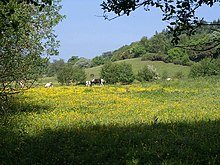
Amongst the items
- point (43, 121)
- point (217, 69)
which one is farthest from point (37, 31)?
→ point (217, 69)

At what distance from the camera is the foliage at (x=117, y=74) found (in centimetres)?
7881

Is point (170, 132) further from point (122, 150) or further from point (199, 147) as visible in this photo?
point (122, 150)

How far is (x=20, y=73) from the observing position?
49.6 ft

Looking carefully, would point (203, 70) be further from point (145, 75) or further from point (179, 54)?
point (179, 54)

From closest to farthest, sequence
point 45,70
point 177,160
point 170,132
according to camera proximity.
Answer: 1. point 177,160
2. point 170,132
3. point 45,70

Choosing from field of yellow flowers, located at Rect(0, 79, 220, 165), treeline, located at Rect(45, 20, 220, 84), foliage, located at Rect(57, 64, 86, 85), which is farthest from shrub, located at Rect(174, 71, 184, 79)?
field of yellow flowers, located at Rect(0, 79, 220, 165)

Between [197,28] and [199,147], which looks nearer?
[197,28]

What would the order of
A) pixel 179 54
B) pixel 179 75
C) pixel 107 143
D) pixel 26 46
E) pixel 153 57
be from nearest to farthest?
pixel 179 54
pixel 107 143
pixel 26 46
pixel 179 75
pixel 153 57

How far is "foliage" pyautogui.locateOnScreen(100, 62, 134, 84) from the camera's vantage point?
259ft

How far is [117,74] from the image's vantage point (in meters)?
78.9

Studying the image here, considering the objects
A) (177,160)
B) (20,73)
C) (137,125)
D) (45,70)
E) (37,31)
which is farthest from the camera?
(45,70)

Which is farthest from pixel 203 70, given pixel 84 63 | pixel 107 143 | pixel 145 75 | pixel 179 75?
pixel 84 63

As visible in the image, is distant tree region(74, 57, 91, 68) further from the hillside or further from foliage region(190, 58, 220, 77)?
foliage region(190, 58, 220, 77)

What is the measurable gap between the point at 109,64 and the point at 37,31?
6459cm
